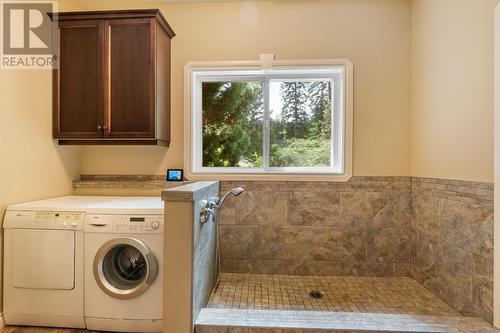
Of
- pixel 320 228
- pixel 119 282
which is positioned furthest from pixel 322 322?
pixel 119 282

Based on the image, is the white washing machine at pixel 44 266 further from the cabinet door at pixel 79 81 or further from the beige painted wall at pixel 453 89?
the beige painted wall at pixel 453 89

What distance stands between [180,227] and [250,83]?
1.66 m

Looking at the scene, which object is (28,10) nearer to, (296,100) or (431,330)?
(296,100)

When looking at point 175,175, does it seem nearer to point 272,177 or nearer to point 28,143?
point 272,177

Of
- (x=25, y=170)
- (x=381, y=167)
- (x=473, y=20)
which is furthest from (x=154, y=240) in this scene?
(x=473, y=20)

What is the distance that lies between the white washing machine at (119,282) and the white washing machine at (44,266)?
79 millimetres

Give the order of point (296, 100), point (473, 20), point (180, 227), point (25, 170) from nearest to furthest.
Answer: point (180, 227)
point (473, 20)
point (25, 170)
point (296, 100)

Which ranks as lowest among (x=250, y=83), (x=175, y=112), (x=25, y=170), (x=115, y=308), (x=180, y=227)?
(x=115, y=308)

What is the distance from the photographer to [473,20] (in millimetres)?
1652

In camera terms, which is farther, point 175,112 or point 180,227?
point 175,112

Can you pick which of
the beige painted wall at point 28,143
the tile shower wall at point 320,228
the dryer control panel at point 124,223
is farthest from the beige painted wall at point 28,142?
the tile shower wall at point 320,228

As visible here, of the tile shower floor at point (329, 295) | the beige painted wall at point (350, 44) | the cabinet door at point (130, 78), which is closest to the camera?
the tile shower floor at point (329, 295)

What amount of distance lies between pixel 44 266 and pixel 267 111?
2.10 metres

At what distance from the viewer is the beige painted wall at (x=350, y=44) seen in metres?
2.35
